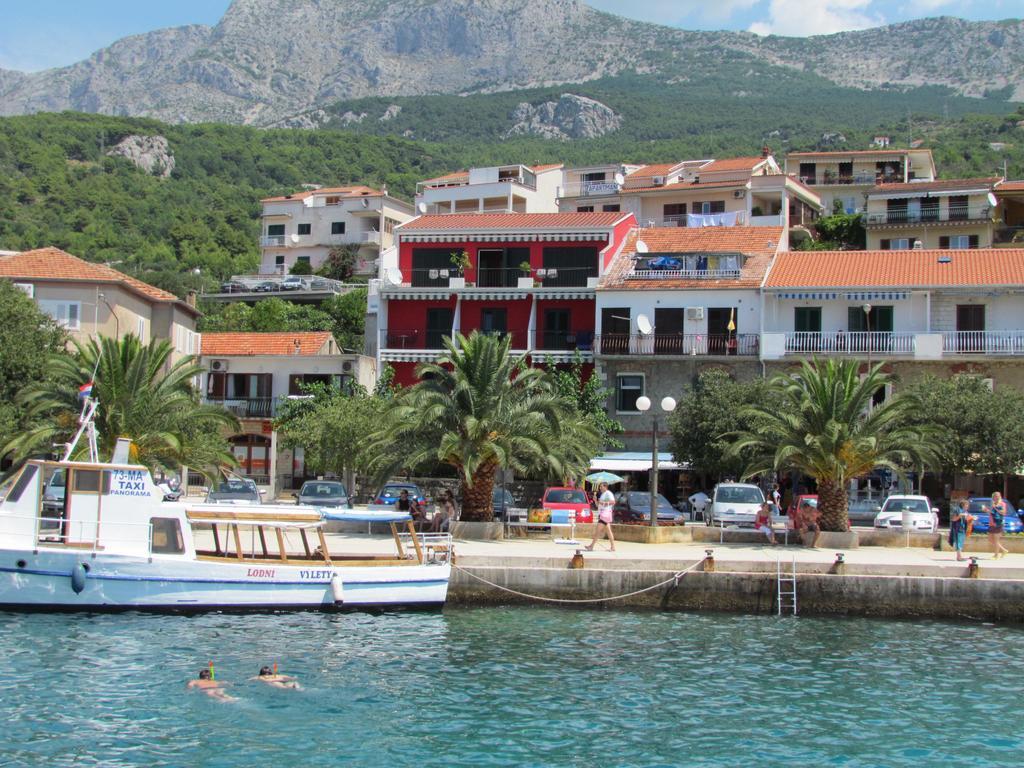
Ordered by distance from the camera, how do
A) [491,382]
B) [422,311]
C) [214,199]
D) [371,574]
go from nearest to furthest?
[371,574], [491,382], [422,311], [214,199]

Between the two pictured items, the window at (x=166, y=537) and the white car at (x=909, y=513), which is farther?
the white car at (x=909, y=513)

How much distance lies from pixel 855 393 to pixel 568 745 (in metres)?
17.7

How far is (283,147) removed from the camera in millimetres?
159250

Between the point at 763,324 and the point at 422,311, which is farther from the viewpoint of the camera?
the point at 422,311

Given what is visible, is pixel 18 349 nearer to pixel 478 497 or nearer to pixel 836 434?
pixel 478 497

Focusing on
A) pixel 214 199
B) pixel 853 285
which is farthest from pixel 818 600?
pixel 214 199

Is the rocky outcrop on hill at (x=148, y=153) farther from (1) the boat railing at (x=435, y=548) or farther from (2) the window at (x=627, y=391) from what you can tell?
(1) the boat railing at (x=435, y=548)

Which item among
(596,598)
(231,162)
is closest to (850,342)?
(596,598)

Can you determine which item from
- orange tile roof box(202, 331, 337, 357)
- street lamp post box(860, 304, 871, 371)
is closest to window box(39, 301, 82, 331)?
orange tile roof box(202, 331, 337, 357)

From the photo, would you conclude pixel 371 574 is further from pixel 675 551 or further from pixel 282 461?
pixel 282 461

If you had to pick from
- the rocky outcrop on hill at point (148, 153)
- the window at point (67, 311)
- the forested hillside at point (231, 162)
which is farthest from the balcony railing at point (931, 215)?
the rocky outcrop on hill at point (148, 153)

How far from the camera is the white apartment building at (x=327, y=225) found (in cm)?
9669

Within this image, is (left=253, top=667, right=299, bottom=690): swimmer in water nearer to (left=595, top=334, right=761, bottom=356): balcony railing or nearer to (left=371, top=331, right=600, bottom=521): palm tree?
(left=371, top=331, right=600, bottom=521): palm tree

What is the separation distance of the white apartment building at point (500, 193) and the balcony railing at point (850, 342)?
4058 cm
